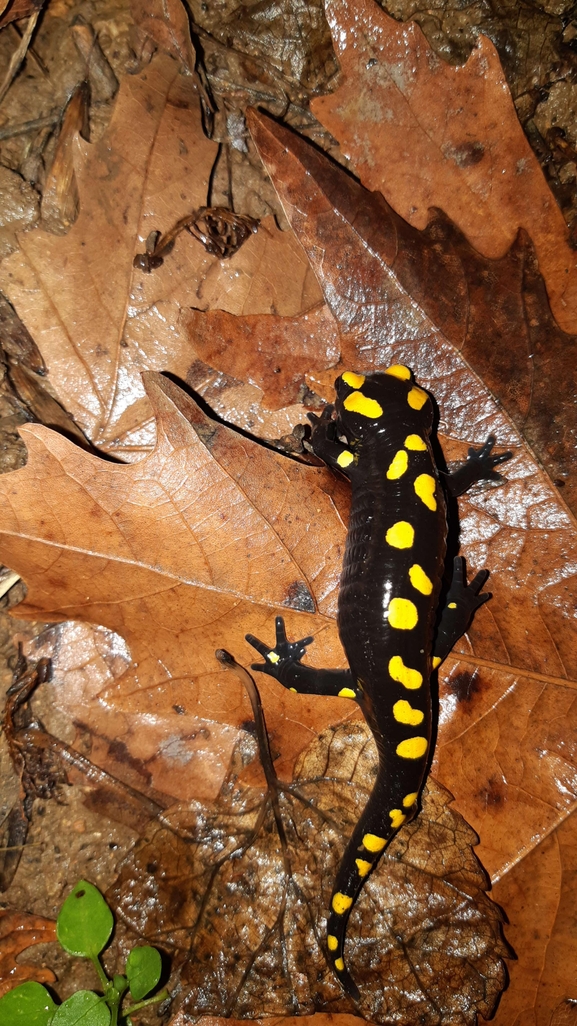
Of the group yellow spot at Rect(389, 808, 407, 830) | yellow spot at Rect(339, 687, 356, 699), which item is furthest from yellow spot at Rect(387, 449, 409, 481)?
yellow spot at Rect(389, 808, 407, 830)

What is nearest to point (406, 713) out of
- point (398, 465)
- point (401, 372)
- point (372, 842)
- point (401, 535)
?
point (372, 842)

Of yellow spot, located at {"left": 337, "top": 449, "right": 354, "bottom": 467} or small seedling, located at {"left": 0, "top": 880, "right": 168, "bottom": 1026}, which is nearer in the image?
small seedling, located at {"left": 0, "top": 880, "right": 168, "bottom": 1026}

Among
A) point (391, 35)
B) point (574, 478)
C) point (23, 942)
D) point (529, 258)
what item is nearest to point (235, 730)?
point (23, 942)

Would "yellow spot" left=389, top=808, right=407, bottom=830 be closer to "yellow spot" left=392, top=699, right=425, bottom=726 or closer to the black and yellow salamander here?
the black and yellow salamander

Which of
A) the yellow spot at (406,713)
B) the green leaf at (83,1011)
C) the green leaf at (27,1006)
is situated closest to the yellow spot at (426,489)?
the yellow spot at (406,713)

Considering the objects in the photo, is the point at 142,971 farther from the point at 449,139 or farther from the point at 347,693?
the point at 449,139

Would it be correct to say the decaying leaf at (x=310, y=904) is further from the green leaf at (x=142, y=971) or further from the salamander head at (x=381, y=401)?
the salamander head at (x=381, y=401)
